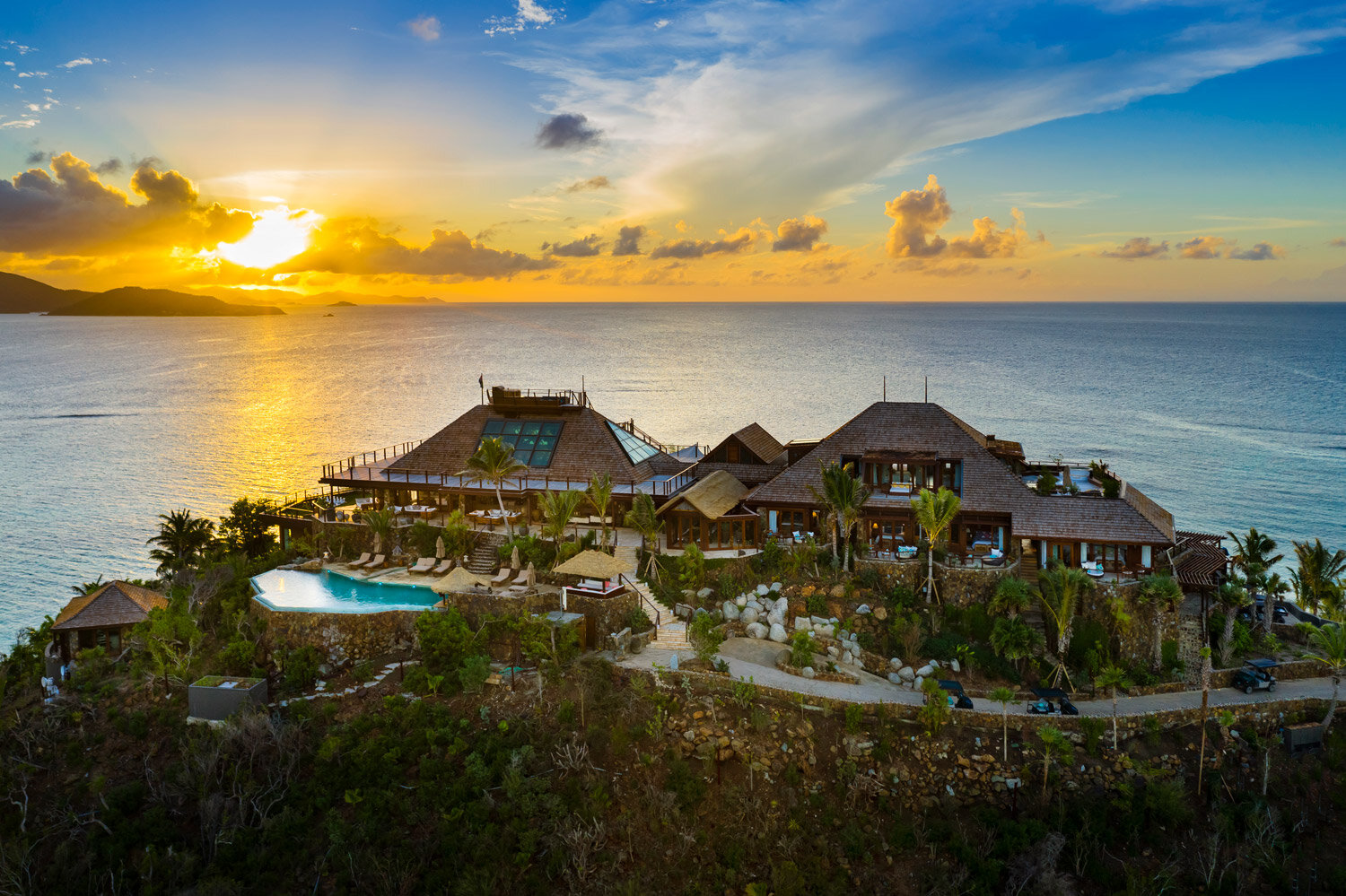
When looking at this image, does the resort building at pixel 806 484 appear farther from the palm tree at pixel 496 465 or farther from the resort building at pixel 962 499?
the palm tree at pixel 496 465

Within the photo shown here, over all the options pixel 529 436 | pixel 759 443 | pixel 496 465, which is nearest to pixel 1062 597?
pixel 759 443

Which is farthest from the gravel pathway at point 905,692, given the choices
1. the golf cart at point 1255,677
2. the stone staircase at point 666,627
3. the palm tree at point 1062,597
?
the palm tree at point 1062,597

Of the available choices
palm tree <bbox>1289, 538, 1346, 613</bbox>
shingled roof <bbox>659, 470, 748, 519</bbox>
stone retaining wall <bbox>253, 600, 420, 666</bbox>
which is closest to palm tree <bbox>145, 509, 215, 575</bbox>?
stone retaining wall <bbox>253, 600, 420, 666</bbox>

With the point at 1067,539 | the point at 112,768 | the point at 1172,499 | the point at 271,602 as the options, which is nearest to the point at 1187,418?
the point at 1172,499

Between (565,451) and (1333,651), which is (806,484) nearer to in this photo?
(565,451)

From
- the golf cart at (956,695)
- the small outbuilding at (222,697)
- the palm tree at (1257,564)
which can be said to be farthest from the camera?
the palm tree at (1257,564)

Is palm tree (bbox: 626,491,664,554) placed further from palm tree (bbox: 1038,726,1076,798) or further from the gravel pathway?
palm tree (bbox: 1038,726,1076,798)

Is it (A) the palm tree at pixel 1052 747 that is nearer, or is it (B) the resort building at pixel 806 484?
(A) the palm tree at pixel 1052 747
